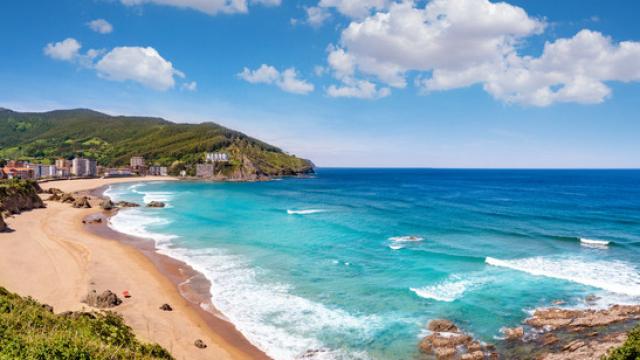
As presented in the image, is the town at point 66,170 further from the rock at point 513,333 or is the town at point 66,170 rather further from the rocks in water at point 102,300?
the rock at point 513,333

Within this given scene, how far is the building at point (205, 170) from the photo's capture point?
196 metres

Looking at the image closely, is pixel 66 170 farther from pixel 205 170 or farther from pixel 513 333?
pixel 513 333

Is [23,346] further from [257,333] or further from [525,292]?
[525,292]

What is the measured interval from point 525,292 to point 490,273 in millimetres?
4832

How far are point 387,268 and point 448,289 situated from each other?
7.23 metres

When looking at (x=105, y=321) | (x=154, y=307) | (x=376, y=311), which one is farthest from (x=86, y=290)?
(x=376, y=311)

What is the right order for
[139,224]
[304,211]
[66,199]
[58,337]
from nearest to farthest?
[58,337]
[139,224]
[304,211]
[66,199]

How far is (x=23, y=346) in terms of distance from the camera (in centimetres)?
1277

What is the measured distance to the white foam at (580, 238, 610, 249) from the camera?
4475cm

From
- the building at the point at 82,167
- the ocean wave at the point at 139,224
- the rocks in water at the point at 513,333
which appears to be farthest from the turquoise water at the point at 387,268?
the building at the point at 82,167

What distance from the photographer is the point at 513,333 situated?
23.6 m

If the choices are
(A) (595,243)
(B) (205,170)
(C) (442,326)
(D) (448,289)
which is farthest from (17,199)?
(B) (205,170)

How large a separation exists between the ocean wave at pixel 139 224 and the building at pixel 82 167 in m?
126

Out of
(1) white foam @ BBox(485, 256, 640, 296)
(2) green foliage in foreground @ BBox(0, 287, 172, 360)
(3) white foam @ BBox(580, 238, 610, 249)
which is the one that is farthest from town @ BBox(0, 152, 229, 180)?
(3) white foam @ BBox(580, 238, 610, 249)
